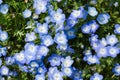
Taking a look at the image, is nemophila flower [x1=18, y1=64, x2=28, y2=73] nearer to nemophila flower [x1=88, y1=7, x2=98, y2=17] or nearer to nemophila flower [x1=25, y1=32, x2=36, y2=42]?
nemophila flower [x1=25, y1=32, x2=36, y2=42]

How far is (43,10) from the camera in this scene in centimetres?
488

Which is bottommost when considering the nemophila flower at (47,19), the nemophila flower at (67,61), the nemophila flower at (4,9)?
the nemophila flower at (67,61)

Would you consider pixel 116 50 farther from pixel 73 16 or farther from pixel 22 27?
pixel 22 27

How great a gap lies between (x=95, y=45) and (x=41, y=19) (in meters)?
0.67

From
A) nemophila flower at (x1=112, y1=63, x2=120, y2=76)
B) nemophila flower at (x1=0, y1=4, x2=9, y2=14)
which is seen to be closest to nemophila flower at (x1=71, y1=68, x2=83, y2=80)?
nemophila flower at (x1=112, y1=63, x2=120, y2=76)

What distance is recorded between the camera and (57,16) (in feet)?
15.1

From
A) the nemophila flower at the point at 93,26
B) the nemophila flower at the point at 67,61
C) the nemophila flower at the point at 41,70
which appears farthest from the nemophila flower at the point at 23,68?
the nemophila flower at the point at 93,26

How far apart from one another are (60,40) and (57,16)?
28 cm

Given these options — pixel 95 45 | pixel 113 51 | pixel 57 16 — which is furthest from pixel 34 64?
pixel 113 51

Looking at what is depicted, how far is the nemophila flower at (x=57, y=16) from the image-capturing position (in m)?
4.65

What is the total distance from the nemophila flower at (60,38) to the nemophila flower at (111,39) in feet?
1.37

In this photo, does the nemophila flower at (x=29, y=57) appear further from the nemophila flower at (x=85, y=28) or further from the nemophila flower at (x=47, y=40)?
the nemophila flower at (x=85, y=28)

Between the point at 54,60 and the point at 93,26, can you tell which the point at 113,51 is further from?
the point at 54,60

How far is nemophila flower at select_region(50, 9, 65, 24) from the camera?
4.65 metres
